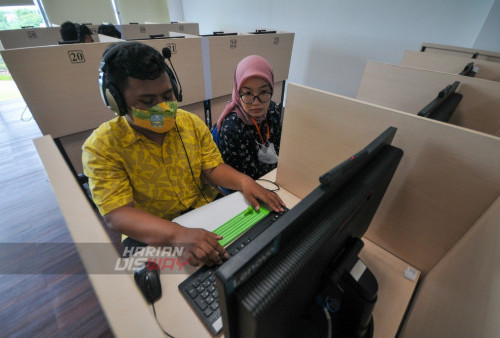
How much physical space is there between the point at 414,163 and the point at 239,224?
532 mm

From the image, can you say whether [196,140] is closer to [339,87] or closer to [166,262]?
[166,262]

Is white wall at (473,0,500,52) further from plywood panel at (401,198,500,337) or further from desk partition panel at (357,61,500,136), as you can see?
plywood panel at (401,198,500,337)

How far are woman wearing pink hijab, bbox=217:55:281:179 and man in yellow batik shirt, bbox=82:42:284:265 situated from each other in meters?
0.25

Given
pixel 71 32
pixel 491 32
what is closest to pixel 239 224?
pixel 491 32

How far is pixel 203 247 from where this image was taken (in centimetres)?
64

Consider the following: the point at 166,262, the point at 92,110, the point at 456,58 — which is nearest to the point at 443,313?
the point at 166,262

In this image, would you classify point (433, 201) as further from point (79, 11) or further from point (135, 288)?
point (79, 11)

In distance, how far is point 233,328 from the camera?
26cm

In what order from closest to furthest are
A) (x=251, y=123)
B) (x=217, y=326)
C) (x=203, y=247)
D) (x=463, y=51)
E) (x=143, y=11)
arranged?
(x=217, y=326) → (x=203, y=247) → (x=251, y=123) → (x=463, y=51) → (x=143, y=11)

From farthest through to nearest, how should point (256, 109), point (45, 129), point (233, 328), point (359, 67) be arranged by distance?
point (359, 67)
point (45, 129)
point (256, 109)
point (233, 328)

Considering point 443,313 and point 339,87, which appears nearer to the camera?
point 443,313

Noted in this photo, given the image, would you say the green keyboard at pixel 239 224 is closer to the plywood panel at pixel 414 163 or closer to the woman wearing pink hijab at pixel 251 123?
the plywood panel at pixel 414 163

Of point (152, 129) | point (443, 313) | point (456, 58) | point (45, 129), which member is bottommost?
point (45, 129)

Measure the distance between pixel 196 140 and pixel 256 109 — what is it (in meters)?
0.37
